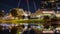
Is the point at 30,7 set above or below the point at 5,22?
above

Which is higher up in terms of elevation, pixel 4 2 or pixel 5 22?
pixel 4 2

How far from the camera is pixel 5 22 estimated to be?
1628mm

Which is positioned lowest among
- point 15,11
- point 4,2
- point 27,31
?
point 27,31

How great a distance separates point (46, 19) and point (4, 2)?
0.52 m

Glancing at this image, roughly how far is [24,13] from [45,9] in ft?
0.80

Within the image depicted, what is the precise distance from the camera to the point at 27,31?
5.34 feet

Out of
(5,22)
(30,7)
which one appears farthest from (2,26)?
(30,7)

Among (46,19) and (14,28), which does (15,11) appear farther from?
(46,19)

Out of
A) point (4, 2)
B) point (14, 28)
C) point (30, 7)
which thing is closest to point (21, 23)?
point (14, 28)

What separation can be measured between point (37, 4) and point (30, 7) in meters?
0.09

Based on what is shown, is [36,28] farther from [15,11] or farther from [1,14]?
[1,14]

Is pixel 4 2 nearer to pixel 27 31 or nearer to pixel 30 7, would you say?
pixel 30 7

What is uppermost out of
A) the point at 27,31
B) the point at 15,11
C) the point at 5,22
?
the point at 15,11

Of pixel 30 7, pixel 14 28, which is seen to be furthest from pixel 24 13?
pixel 14 28
